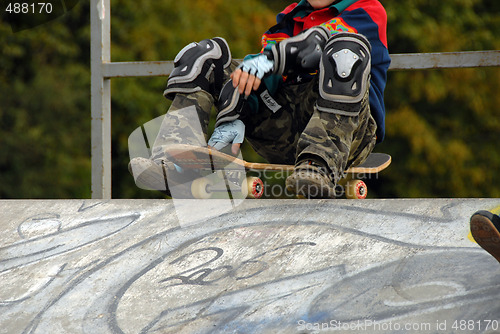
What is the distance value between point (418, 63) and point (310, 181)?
111 cm

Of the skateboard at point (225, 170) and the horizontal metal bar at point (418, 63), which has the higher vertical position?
the horizontal metal bar at point (418, 63)

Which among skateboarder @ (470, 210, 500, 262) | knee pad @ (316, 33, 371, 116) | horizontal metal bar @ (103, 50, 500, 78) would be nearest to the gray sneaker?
knee pad @ (316, 33, 371, 116)

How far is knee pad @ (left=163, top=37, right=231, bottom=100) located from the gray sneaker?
1.96ft

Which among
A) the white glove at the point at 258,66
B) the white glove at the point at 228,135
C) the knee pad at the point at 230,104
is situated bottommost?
the white glove at the point at 228,135

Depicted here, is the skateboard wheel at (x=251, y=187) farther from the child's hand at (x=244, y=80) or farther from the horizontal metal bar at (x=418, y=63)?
the horizontal metal bar at (x=418, y=63)

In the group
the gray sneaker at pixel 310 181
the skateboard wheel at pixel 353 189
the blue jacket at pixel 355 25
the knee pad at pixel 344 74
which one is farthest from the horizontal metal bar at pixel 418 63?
the gray sneaker at pixel 310 181

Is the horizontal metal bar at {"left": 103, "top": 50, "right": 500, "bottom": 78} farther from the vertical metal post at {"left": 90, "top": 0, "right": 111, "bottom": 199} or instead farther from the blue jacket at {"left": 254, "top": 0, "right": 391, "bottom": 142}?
the blue jacket at {"left": 254, "top": 0, "right": 391, "bottom": 142}

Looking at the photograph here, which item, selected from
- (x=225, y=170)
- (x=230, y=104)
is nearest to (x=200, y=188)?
(x=225, y=170)

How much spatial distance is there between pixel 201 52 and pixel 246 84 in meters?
0.36

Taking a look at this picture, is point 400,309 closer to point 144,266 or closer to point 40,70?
point 144,266

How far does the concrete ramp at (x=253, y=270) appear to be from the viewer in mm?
1548

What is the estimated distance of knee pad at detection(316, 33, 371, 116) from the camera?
7.30 feet

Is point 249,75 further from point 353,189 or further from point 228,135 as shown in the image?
point 353,189

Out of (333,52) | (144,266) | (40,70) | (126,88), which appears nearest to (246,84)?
(333,52)
